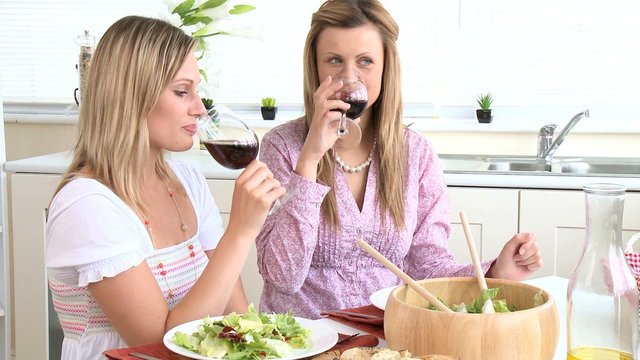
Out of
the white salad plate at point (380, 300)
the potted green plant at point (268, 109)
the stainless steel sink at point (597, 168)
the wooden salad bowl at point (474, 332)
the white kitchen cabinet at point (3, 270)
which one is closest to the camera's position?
the wooden salad bowl at point (474, 332)

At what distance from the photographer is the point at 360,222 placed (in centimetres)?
214

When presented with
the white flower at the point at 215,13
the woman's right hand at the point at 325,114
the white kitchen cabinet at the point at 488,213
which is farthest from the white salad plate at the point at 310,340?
the white flower at the point at 215,13

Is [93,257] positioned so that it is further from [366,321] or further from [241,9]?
[241,9]

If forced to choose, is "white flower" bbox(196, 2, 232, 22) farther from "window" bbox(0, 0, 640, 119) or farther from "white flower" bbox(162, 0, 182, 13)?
"window" bbox(0, 0, 640, 119)

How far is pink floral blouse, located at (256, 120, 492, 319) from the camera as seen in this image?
203 centimetres

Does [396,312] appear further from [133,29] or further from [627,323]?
[133,29]

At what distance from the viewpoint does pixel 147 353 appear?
135 cm

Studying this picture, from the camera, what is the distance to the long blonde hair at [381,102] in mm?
2154

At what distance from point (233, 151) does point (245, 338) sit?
1.78 feet

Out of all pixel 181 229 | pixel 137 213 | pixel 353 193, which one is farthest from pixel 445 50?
pixel 137 213

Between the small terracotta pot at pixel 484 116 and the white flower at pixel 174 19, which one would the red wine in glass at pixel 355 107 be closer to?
the white flower at pixel 174 19

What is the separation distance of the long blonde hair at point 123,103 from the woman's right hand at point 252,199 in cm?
26

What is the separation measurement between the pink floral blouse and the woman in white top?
0.14 metres

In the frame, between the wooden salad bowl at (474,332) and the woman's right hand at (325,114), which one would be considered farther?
the woman's right hand at (325,114)
